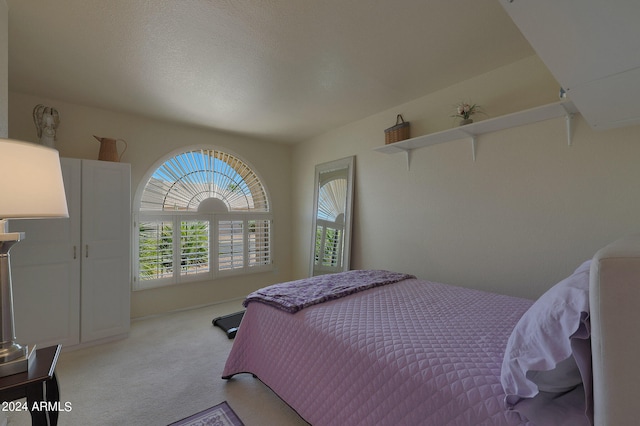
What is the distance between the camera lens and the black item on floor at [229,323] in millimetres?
2853

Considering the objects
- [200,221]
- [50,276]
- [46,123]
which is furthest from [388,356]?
[46,123]

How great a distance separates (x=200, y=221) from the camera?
3.78 metres

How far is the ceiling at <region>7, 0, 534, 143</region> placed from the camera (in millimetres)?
1671

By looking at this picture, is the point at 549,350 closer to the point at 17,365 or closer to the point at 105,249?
the point at 17,365

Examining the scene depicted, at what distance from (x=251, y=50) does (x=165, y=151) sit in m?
2.13

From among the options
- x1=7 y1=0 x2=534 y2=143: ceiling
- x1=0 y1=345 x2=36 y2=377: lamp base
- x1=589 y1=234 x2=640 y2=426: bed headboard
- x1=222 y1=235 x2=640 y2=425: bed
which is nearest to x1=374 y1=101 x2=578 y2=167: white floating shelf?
x1=7 y1=0 x2=534 y2=143: ceiling

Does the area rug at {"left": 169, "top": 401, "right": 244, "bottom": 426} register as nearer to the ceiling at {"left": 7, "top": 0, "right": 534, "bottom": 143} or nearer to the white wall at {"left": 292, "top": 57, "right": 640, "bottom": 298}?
the white wall at {"left": 292, "top": 57, "right": 640, "bottom": 298}

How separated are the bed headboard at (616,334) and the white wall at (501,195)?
166 centimetres

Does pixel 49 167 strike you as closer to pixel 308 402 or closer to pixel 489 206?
pixel 308 402

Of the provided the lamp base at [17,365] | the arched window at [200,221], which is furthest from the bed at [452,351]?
the arched window at [200,221]

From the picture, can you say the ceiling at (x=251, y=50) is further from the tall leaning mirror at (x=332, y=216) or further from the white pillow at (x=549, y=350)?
the white pillow at (x=549, y=350)

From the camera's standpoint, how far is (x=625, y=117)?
1643 mm

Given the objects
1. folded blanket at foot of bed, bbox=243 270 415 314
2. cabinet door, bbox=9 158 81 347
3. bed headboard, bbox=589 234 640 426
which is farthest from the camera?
cabinet door, bbox=9 158 81 347

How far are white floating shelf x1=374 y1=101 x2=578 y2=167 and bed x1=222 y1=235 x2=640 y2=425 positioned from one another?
123cm
